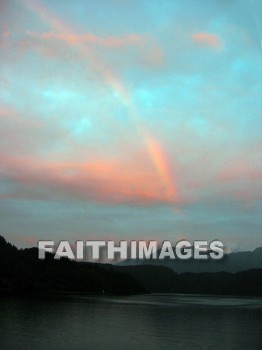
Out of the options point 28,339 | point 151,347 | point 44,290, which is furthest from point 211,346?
point 44,290

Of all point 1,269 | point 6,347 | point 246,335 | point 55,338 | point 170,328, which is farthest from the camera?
point 1,269

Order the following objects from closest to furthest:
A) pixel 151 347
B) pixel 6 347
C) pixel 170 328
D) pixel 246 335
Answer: pixel 6 347, pixel 151 347, pixel 246 335, pixel 170 328

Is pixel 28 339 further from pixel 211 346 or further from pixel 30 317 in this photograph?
pixel 30 317

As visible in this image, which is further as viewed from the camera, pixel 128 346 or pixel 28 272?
pixel 28 272

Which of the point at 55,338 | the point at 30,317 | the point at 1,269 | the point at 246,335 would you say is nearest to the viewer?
the point at 55,338

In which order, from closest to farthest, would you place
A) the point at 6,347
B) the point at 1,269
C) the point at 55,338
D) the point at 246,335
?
the point at 6,347 → the point at 55,338 → the point at 246,335 → the point at 1,269

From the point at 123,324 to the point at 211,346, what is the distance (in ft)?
69.6

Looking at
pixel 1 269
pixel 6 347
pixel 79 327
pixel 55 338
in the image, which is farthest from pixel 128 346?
pixel 1 269

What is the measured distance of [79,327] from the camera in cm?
5703

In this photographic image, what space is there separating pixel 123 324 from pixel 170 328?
6944 mm

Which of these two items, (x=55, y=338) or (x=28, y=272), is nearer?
(x=55, y=338)

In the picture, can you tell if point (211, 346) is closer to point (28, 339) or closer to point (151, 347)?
point (151, 347)

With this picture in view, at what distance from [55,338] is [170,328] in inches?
783

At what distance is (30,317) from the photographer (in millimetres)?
67500
